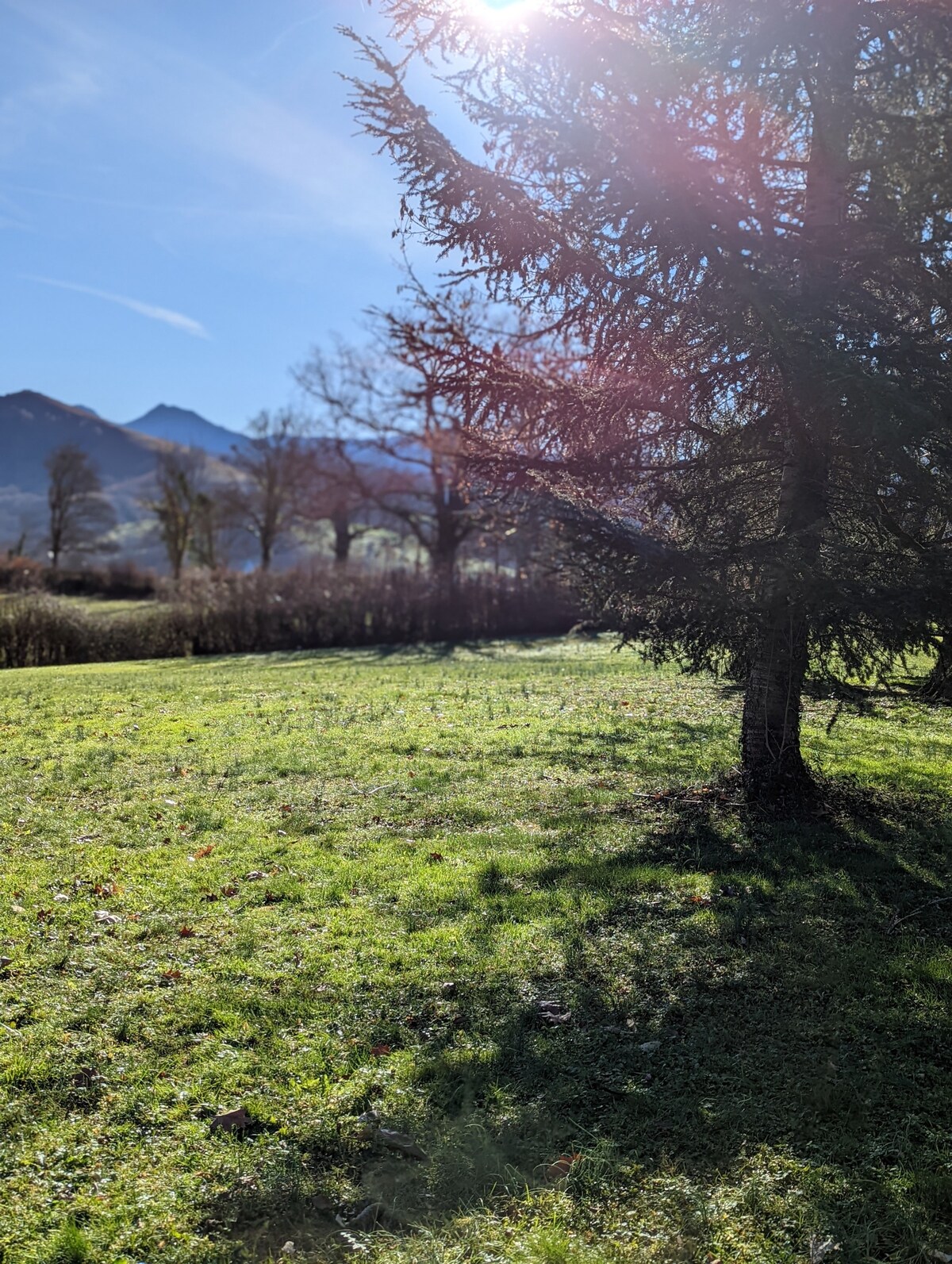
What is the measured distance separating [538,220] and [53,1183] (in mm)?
5371

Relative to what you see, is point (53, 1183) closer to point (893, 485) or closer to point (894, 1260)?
point (894, 1260)

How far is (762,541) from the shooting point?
534 centimetres

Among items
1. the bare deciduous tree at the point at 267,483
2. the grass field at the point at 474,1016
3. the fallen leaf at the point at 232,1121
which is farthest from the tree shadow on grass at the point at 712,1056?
the bare deciduous tree at the point at 267,483

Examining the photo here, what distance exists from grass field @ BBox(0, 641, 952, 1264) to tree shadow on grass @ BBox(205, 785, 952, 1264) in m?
0.01

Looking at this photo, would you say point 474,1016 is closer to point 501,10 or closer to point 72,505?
point 501,10

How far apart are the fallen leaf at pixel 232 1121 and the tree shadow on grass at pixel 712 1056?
254mm

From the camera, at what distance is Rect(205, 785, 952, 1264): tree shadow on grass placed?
9.02 feet

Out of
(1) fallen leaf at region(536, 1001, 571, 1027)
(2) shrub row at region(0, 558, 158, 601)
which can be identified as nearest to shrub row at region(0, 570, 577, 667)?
(1) fallen leaf at region(536, 1001, 571, 1027)

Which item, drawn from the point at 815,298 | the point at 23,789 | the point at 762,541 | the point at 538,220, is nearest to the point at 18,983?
the point at 23,789

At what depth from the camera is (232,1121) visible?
307 centimetres

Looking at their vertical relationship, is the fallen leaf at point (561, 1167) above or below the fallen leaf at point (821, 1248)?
below

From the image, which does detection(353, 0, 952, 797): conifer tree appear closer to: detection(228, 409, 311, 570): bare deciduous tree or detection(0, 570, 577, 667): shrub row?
detection(0, 570, 577, 667): shrub row

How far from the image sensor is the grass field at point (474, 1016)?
2.67 m

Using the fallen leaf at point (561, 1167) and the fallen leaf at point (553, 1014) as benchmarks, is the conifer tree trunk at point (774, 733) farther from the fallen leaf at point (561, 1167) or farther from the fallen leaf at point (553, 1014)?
the fallen leaf at point (561, 1167)
